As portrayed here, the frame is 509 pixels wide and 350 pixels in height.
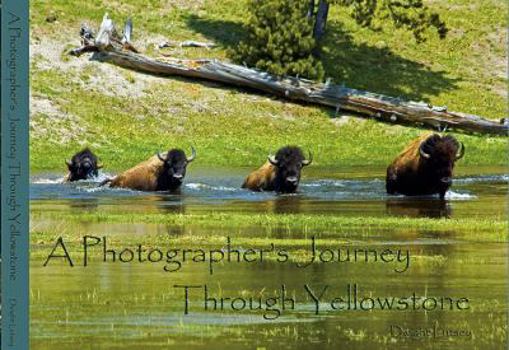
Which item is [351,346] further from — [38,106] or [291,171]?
[38,106]

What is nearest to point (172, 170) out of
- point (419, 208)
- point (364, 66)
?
point (419, 208)

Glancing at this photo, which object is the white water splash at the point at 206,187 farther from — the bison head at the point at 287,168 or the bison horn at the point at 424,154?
the bison horn at the point at 424,154

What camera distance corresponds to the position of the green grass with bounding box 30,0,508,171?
151 ft

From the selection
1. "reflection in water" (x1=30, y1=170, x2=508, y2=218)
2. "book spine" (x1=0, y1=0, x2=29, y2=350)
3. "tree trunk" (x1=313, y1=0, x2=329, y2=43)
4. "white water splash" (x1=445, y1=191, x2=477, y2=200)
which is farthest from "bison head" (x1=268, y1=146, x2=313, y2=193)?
"tree trunk" (x1=313, y1=0, x2=329, y2=43)

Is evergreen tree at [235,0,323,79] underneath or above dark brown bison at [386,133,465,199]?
→ above

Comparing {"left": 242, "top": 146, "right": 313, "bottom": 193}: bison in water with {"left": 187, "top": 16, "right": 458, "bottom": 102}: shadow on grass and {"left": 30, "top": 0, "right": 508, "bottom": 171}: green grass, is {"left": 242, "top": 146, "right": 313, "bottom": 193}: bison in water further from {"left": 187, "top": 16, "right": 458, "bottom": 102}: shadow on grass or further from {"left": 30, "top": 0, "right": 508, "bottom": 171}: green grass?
{"left": 187, "top": 16, "right": 458, "bottom": 102}: shadow on grass

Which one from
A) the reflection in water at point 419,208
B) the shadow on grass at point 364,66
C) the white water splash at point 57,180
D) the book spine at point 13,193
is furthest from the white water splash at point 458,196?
the shadow on grass at point 364,66

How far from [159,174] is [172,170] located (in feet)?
1.53

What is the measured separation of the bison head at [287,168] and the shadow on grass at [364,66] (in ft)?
73.6

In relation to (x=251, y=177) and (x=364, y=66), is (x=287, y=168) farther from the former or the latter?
(x=364, y=66)

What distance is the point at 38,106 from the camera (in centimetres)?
4775

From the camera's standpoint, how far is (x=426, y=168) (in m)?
32.0

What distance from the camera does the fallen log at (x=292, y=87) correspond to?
170 feet

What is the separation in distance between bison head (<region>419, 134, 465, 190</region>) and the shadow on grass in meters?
23.8
